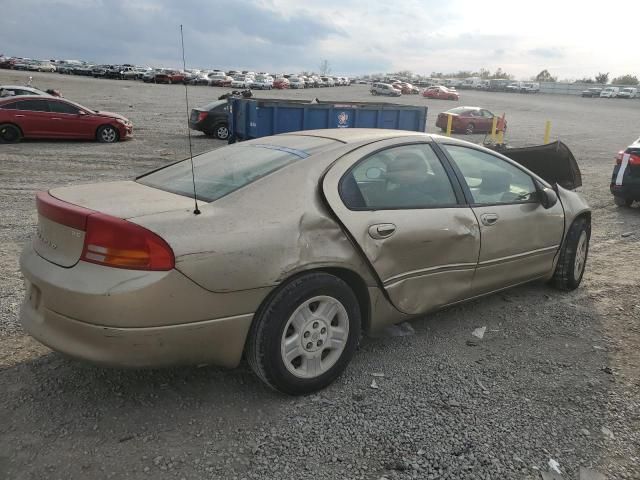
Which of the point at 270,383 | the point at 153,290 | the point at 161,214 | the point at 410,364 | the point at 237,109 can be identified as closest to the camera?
the point at 153,290

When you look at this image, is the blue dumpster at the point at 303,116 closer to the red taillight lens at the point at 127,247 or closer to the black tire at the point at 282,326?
the black tire at the point at 282,326

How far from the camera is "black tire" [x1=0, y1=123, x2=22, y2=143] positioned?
14875 mm

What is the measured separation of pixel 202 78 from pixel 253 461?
6206 cm

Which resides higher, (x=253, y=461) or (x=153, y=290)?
(x=153, y=290)

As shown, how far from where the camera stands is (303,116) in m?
13.1

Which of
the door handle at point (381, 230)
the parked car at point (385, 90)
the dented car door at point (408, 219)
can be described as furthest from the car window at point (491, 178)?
the parked car at point (385, 90)

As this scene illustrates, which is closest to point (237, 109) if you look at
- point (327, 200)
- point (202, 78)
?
point (327, 200)

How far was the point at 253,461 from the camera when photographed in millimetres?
2543

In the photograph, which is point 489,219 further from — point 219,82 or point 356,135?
point 219,82

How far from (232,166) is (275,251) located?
0.90 metres

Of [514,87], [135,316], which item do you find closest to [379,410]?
[135,316]

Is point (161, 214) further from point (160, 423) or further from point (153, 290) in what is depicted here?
point (160, 423)

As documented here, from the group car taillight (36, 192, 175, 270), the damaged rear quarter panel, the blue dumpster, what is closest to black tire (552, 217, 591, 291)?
the damaged rear quarter panel

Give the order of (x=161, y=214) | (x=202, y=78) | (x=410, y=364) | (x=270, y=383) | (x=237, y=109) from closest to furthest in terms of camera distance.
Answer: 1. (x=161, y=214)
2. (x=270, y=383)
3. (x=410, y=364)
4. (x=237, y=109)
5. (x=202, y=78)
